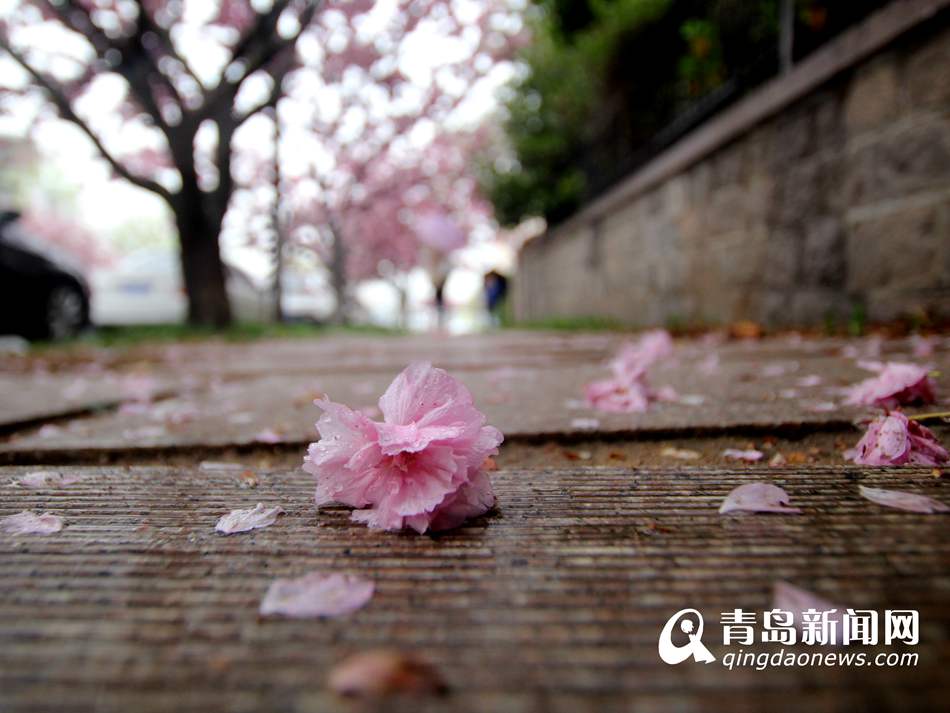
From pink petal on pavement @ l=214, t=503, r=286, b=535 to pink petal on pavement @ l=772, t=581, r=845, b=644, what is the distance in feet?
1.80

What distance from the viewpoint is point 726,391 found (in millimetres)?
1563

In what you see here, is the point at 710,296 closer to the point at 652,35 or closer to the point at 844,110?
the point at 844,110

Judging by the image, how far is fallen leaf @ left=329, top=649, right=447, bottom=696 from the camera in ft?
1.33

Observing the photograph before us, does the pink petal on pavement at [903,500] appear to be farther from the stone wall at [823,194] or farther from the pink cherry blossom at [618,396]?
the stone wall at [823,194]

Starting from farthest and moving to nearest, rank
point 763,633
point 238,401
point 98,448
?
1. point 238,401
2. point 98,448
3. point 763,633

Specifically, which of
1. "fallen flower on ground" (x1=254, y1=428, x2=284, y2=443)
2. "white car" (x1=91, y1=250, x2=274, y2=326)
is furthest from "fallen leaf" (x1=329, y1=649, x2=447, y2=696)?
"white car" (x1=91, y1=250, x2=274, y2=326)

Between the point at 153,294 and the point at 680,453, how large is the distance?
1539cm

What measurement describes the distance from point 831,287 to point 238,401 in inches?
110

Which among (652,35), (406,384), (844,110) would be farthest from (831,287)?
(652,35)

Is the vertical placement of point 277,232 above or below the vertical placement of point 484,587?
above

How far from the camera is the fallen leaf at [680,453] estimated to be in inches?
41.4

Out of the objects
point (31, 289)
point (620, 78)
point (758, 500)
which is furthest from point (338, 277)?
point (758, 500)

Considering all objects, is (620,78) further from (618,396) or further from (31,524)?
(31,524)

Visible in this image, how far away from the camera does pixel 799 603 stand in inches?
19.6
